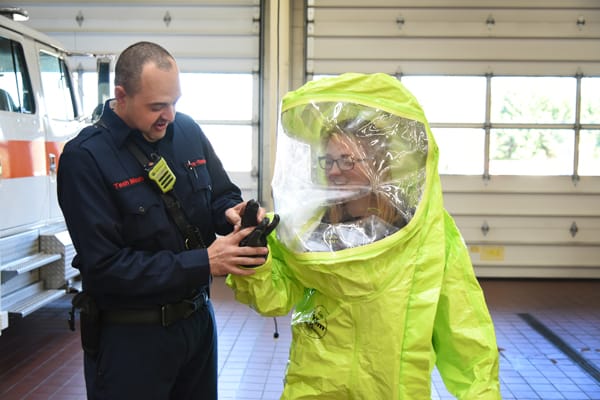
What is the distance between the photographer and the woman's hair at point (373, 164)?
1675 mm

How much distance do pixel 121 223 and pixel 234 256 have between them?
471 millimetres

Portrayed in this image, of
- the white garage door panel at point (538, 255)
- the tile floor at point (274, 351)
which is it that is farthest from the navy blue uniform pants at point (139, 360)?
the white garage door panel at point (538, 255)

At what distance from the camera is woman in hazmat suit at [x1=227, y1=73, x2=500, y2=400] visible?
5.15 feet

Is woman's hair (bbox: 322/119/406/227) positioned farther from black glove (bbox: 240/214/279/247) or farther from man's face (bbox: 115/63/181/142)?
man's face (bbox: 115/63/181/142)

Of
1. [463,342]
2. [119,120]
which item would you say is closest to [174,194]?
[119,120]

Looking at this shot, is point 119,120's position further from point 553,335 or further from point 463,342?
point 553,335

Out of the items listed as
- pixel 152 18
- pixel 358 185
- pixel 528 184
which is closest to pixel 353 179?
pixel 358 185

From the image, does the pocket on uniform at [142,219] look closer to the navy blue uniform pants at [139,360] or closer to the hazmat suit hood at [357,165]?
the navy blue uniform pants at [139,360]

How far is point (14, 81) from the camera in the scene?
4.39 m

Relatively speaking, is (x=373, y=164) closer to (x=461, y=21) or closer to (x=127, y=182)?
(x=127, y=182)

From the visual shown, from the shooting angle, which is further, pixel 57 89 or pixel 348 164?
pixel 57 89

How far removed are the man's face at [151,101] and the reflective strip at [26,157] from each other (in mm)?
2819

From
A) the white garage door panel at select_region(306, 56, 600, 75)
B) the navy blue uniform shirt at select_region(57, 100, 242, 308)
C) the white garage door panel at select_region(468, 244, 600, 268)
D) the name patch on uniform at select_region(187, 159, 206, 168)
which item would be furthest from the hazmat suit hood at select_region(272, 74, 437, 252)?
the white garage door panel at select_region(468, 244, 600, 268)

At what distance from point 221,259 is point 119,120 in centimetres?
67
